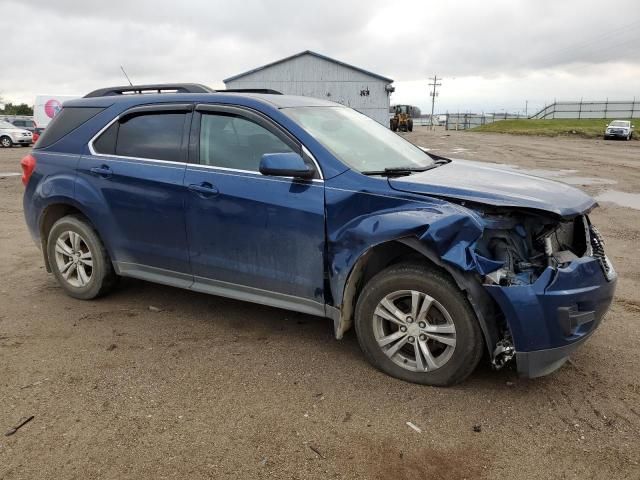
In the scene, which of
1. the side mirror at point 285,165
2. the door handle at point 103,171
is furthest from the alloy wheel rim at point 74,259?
the side mirror at point 285,165

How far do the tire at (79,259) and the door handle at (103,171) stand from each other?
20.0 inches

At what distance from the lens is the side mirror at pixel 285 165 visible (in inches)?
138

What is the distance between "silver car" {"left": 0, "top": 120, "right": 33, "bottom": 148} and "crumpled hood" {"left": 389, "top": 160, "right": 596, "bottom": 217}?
98.6 ft

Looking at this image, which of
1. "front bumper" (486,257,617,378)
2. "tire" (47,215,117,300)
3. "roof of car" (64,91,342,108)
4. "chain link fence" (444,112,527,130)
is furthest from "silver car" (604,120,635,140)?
"tire" (47,215,117,300)

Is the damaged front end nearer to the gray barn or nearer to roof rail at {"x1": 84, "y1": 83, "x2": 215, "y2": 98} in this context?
roof rail at {"x1": 84, "y1": 83, "x2": 215, "y2": 98}

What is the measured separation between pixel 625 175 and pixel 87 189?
542 inches

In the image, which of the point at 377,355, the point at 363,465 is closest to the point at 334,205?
the point at 377,355

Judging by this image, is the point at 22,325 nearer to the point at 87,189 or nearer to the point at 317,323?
the point at 87,189

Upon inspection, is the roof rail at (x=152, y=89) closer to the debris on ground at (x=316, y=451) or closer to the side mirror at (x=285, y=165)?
the side mirror at (x=285, y=165)

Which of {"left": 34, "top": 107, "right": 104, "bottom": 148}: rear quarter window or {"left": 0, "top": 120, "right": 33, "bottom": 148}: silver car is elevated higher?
{"left": 34, "top": 107, "right": 104, "bottom": 148}: rear quarter window

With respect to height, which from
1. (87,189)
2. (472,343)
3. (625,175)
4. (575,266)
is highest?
(87,189)

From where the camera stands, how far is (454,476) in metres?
2.59

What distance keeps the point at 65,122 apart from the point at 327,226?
288 cm

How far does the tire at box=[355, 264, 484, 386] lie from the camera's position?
3.16m
